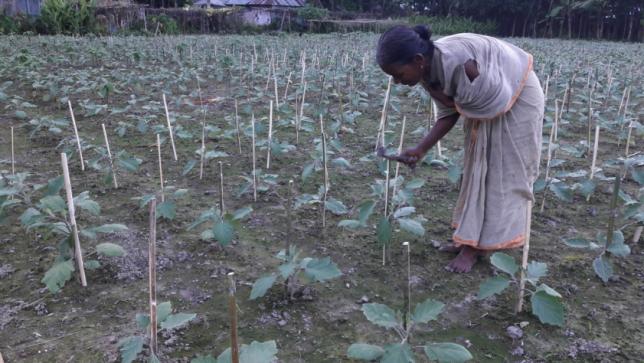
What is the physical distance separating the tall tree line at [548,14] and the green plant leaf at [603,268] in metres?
24.8

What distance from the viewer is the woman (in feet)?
6.58

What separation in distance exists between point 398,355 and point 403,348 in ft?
0.09

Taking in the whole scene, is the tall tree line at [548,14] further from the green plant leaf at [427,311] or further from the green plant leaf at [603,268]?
the green plant leaf at [427,311]

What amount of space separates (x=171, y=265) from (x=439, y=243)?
4.37 ft

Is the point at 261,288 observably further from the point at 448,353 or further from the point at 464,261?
the point at 464,261

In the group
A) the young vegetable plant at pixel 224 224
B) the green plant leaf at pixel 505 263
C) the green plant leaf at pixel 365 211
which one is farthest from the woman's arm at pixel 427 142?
the young vegetable plant at pixel 224 224

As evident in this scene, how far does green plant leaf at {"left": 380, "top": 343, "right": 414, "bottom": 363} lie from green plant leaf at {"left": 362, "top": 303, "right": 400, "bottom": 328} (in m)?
0.09

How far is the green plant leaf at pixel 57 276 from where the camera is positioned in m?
1.89

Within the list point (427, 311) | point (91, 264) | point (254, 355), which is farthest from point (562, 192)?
point (91, 264)

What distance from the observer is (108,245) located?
2072 millimetres

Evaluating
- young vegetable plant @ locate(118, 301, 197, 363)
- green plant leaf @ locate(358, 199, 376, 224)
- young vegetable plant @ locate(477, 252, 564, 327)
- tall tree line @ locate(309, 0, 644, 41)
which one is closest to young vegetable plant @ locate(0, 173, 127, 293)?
young vegetable plant @ locate(118, 301, 197, 363)

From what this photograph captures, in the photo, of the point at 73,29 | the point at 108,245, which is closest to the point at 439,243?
the point at 108,245

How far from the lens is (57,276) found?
1917mm

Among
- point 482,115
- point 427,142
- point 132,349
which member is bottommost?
point 132,349
